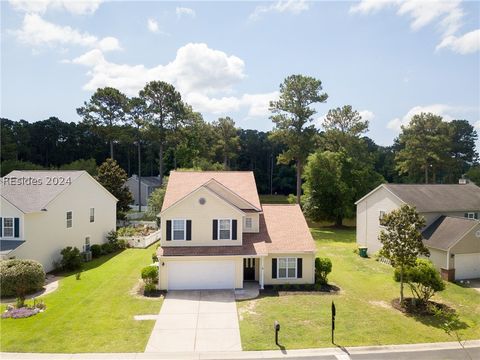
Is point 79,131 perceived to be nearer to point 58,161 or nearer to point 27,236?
point 58,161

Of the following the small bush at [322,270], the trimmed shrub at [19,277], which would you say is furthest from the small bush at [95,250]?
the small bush at [322,270]

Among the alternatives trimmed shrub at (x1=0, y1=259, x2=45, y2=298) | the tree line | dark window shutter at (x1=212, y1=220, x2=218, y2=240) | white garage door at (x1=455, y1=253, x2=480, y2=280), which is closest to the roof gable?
dark window shutter at (x1=212, y1=220, x2=218, y2=240)

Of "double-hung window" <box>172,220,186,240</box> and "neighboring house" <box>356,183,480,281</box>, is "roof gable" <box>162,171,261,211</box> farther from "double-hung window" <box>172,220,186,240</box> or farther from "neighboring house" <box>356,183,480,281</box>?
"neighboring house" <box>356,183,480,281</box>

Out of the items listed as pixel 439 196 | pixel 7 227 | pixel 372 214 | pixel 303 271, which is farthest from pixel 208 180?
pixel 439 196

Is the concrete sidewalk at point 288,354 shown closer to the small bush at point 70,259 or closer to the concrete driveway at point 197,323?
the concrete driveway at point 197,323

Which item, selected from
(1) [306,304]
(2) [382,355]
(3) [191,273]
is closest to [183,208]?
(3) [191,273]
